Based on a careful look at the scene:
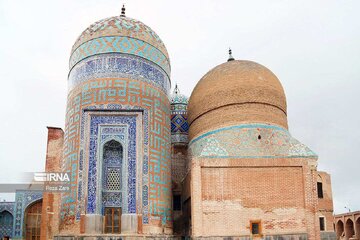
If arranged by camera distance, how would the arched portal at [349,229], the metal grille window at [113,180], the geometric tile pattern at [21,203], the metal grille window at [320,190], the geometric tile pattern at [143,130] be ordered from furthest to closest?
the arched portal at [349,229]
the metal grille window at [320,190]
the geometric tile pattern at [21,203]
the metal grille window at [113,180]
the geometric tile pattern at [143,130]

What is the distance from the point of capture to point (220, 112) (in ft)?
46.6

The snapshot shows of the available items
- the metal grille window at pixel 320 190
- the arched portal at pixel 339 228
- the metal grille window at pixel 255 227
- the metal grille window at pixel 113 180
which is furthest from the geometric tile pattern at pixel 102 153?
the arched portal at pixel 339 228

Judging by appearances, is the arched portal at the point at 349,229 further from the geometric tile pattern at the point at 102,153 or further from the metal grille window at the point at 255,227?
the geometric tile pattern at the point at 102,153

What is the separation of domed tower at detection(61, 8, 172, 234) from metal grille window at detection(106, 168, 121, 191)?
4cm

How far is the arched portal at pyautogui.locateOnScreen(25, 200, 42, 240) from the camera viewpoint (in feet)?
65.1

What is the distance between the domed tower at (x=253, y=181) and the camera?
11625 mm

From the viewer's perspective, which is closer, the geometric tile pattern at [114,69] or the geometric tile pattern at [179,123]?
the geometric tile pattern at [114,69]

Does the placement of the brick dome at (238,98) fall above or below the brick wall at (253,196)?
above

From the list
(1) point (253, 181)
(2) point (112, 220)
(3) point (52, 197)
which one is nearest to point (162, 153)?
(2) point (112, 220)

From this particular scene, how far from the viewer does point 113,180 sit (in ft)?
42.8

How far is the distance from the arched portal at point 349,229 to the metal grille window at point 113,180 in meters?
23.6

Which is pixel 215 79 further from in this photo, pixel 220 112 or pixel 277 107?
pixel 277 107

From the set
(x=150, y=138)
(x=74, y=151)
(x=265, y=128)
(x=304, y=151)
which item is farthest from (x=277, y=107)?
(x=74, y=151)

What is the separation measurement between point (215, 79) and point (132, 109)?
3.86 meters
